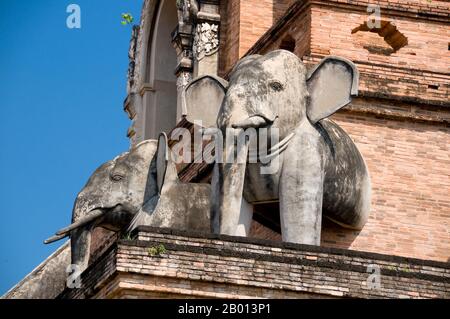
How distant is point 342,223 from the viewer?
20.7 m

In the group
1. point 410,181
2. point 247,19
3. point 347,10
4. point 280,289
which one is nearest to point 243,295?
point 280,289

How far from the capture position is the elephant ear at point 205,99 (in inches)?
793

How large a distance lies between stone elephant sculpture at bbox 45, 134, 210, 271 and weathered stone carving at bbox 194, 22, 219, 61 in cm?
568

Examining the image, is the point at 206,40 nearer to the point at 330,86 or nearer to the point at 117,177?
the point at 117,177

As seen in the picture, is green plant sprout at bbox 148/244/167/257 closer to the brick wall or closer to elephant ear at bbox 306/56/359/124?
elephant ear at bbox 306/56/359/124

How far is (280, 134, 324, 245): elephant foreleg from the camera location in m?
19.2

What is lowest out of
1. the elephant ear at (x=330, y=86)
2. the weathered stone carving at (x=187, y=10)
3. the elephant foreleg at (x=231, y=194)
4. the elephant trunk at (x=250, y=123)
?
the elephant foreleg at (x=231, y=194)

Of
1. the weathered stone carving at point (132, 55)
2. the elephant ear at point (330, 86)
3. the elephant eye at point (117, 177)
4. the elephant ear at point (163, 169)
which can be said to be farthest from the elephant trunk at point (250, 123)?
the weathered stone carving at point (132, 55)

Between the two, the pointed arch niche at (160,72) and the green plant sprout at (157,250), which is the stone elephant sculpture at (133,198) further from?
the pointed arch niche at (160,72)

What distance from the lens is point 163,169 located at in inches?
806

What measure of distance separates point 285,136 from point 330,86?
72 centimetres

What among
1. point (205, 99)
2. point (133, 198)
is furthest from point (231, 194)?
point (133, 198)

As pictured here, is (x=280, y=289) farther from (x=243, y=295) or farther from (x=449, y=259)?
(x=449, y=259)

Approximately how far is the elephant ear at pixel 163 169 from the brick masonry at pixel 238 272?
294cm
